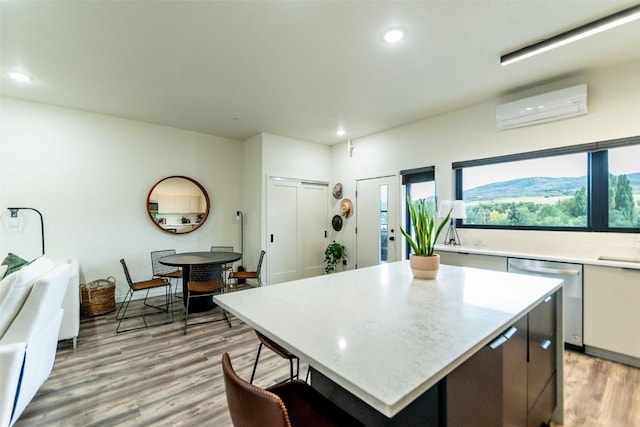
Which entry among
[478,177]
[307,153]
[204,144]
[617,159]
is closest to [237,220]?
[204,144]

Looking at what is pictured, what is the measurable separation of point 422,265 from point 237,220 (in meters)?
4.38

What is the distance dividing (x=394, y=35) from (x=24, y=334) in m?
3.38

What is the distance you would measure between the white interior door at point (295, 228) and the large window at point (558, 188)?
275cm

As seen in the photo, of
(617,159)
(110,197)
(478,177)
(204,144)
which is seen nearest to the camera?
(617,159)

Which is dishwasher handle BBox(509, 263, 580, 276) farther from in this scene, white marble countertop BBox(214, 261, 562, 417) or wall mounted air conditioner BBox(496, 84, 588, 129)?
wall mounted air conditioner BBox(496, 84, 588, 129)

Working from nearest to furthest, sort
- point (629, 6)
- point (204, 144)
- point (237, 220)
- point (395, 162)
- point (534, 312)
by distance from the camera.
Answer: point (534, 312)
point (629, 6)
point (395, 162)
point (204, 144)
point (237, 220)

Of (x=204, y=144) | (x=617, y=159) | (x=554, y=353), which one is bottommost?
(x=554, y=353)

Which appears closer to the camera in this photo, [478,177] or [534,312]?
[534,312]

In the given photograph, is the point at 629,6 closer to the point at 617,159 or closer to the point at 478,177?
the point at 617,159

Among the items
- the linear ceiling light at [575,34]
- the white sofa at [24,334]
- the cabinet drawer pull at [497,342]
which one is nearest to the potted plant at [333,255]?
the linear ceiling light at [575,34]

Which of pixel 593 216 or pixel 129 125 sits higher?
pixel 129 125

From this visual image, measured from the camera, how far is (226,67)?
2904mm

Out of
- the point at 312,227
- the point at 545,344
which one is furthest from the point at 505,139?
the point at 312,227

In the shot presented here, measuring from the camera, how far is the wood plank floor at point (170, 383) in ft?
6.24
